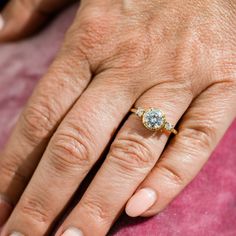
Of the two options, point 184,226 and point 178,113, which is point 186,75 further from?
point 184,226

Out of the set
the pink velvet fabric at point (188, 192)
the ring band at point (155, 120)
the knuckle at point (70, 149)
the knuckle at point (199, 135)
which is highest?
the ring band at point (155, 120)

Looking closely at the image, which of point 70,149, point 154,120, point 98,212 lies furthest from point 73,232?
point 154,120

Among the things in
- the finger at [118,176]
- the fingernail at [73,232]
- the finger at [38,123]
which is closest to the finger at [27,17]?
the finger at [38,123]

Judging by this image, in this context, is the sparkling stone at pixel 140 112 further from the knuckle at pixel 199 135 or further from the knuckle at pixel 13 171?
the knuckle at pixel 13 171

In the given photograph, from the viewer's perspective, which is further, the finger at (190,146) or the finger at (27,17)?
the finger at (27,17)

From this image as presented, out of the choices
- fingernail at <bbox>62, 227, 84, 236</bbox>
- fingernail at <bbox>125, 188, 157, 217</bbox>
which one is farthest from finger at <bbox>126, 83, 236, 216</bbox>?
fingernail at <bbox>62, 227, 84, 236</bbox>

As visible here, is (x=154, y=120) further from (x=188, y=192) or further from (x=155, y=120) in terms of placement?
(x=188, y=192)

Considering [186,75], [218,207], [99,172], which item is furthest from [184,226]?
[186,75]
